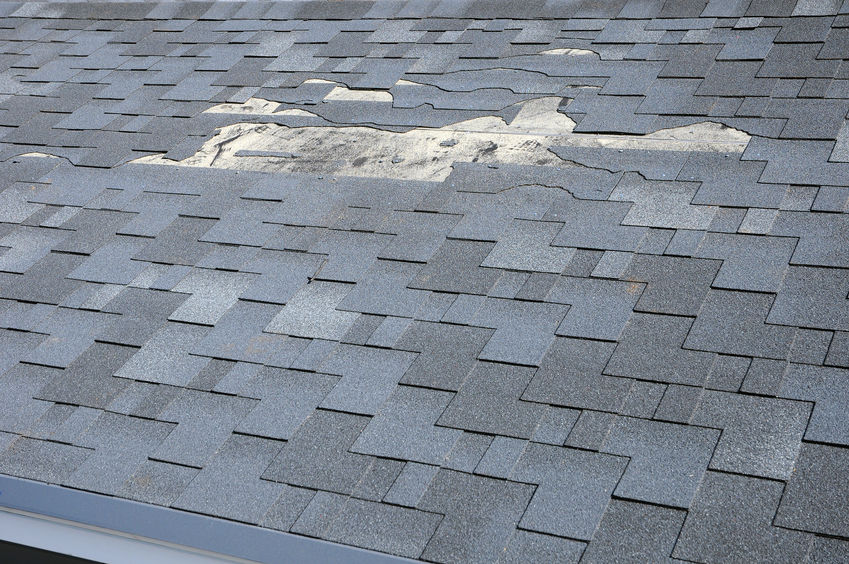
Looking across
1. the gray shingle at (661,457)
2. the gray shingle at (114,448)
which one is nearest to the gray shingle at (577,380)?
the gray shingle at (661,457)

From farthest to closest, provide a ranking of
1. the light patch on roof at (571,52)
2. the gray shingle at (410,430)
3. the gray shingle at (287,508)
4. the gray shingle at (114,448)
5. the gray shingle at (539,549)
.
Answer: the light patch on roof at (571,52)
the gray shingle at (114,448)
the gray shingle at (410,430)
the gray shingle at (287,508)
the gray shingle at (539,549)

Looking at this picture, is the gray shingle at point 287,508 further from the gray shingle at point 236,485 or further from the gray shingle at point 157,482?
the gray shingle at point 157,482

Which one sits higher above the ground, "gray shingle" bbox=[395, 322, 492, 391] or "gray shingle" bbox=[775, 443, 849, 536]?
"gray shingle" bbox=[395, 322, 492, 391]

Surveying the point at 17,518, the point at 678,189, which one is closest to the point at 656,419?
the point at 678,189

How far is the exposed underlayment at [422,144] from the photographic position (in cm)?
365

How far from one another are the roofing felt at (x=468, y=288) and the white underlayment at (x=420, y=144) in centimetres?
2

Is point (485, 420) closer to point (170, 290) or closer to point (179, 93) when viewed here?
point (170, 290)

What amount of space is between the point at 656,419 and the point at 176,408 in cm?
155

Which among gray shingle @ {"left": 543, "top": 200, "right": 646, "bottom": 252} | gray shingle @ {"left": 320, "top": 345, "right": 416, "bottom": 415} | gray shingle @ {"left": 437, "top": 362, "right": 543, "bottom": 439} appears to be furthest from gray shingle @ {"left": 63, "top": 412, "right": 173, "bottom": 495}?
gray shingle @ {"left": 543, "top": 200, "right": 646, "bottom": 252}

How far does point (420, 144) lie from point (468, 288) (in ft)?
3.98

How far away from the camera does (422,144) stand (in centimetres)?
401

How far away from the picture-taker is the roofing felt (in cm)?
222

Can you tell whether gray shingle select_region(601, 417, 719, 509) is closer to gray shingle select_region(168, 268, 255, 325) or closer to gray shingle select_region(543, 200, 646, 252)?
gray shingle select_region(543, 200, 646, 252)

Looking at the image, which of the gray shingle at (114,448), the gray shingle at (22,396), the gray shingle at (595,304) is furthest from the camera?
the gray shingle at (22,396)
